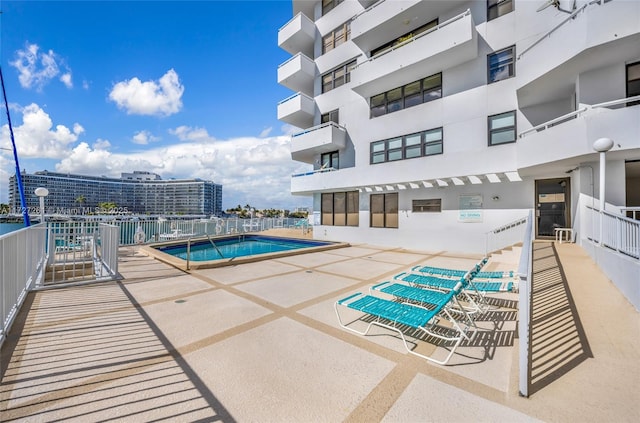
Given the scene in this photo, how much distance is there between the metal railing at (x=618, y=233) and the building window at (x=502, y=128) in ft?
17.0

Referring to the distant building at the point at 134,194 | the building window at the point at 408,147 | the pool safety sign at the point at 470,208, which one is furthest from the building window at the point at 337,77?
the distant building at the point at 134,194

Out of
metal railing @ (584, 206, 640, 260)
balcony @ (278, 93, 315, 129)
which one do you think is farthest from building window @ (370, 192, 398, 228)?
metal railing @ (584, 206, 640, 260)

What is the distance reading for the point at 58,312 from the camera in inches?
185

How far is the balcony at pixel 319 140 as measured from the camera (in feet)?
54.1

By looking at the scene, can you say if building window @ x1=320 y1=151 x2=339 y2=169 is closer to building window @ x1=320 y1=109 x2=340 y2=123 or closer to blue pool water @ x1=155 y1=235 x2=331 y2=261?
building window @ x1=320 y1=109 x2=340 y2=123

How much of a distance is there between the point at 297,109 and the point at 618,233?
16.8m

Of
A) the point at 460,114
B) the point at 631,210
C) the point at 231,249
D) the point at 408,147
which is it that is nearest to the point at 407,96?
the point at 408,147

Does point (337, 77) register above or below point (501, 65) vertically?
above

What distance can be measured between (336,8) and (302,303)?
2038 centimetres

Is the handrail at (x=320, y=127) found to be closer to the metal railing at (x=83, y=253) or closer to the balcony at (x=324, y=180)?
the balcony at (x=324, y=180)

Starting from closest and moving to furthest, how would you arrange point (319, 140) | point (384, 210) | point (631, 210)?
point (631, 210)
point (384, 210)
point (319, 140)

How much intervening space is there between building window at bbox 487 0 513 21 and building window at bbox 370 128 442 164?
5472 millimetres

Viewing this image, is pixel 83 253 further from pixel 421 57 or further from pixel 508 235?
pixel 421 57

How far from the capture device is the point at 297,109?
18.2 meters
